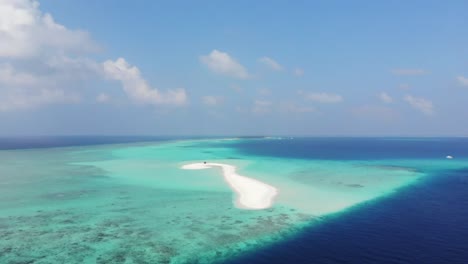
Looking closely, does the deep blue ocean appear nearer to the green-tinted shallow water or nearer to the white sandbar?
the green-tinted shallow water

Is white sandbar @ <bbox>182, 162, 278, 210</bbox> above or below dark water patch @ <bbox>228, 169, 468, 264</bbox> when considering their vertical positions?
above

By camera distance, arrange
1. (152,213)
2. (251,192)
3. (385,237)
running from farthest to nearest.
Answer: (251,192), (152,213), (385,237)

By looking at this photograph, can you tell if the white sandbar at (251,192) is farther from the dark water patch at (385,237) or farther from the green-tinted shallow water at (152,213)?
the dark water patch at (385,237)

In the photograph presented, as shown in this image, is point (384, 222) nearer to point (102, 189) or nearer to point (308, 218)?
point (308, 218)

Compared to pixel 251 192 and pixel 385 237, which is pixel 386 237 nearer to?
pixel 385 237

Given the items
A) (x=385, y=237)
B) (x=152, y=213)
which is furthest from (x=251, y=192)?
(x=385, y=237)

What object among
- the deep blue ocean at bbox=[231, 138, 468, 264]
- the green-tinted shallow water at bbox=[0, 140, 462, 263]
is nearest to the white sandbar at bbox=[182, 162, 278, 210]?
the green-tinted shallow water at bbox=[0, 140, 462, 263]

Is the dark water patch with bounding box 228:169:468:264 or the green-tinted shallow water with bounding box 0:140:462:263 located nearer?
the dark water patch with bounding box 228:169:468:264
